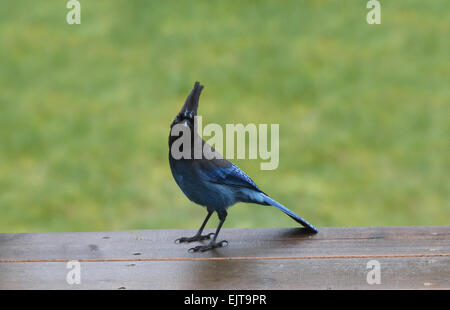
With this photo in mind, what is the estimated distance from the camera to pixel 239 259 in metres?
3.15

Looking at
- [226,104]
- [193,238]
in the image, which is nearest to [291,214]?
[193,238]

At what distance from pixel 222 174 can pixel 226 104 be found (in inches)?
151

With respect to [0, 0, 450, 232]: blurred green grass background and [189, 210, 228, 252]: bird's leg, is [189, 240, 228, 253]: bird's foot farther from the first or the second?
[0, 0, 450, 232]: blurred green grass background

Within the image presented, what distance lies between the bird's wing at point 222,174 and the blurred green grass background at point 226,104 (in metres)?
2.61

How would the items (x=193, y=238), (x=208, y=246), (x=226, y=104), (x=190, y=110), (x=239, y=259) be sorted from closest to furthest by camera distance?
(x=190, y=110)
(x=239, y=259)
(x=208, y=246)
(x=193, y=238)
(x=226, y=104)

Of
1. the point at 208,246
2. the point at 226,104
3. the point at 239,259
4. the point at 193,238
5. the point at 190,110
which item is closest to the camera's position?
the point at 190,110

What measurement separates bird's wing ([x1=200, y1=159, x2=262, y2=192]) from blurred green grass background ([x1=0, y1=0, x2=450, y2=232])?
261 centimetres

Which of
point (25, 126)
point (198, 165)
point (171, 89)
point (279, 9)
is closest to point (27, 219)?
point (25, 126)

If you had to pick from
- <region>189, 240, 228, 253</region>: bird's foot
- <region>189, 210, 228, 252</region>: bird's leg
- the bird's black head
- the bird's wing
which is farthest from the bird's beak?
<region>189, 240, 228, 253</region>: bird's foot

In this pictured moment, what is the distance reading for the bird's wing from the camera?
10.5 ft

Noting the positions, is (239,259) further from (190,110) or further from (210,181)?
(190,110)

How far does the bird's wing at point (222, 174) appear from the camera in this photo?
3.20 m

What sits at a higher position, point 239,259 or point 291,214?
point 291,214

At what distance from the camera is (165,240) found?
3447 millimetres
